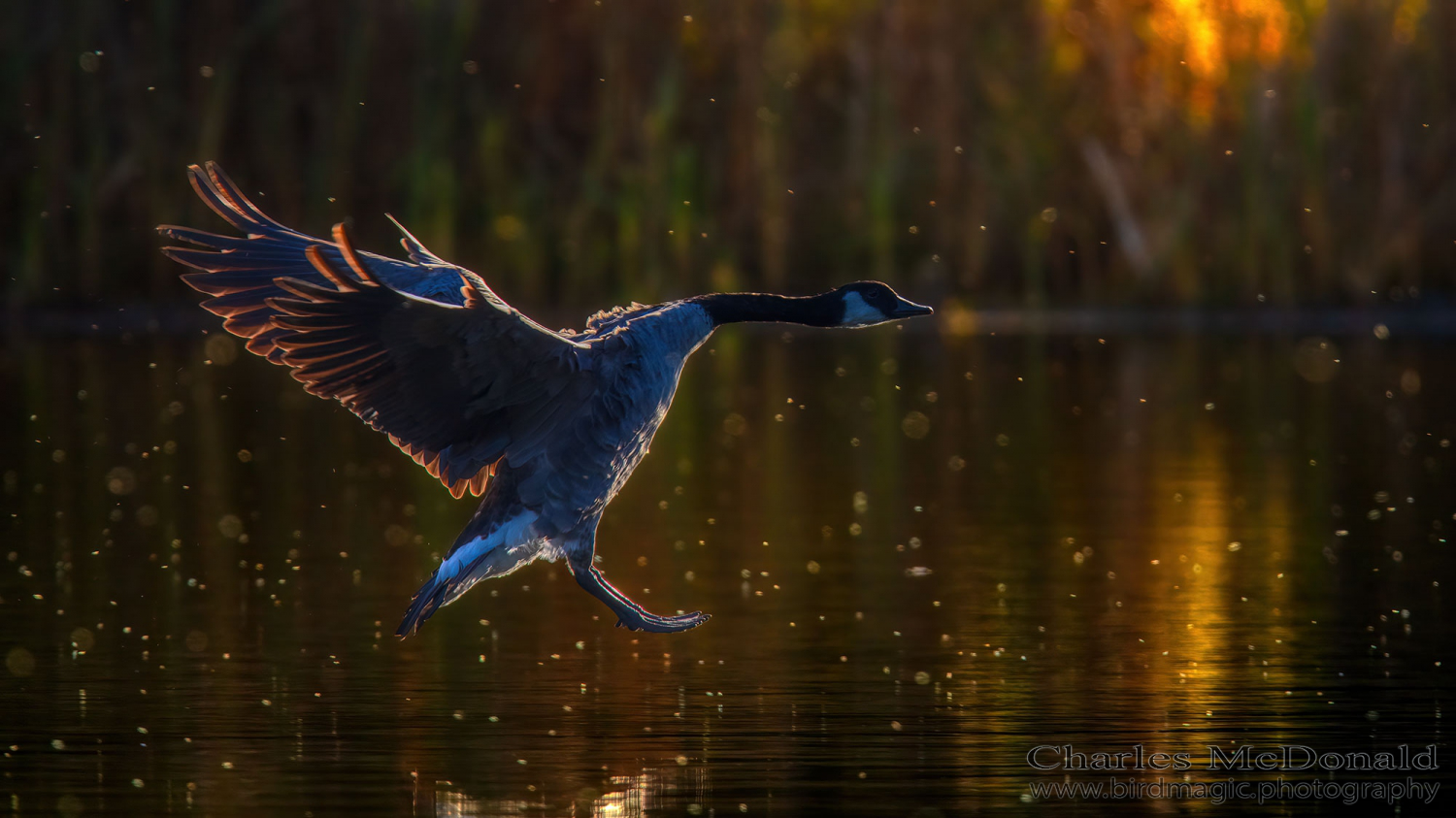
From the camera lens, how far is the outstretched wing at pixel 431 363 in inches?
304

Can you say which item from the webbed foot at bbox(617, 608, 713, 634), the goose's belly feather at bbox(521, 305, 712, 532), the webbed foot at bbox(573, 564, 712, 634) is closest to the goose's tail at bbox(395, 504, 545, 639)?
the goose's belly feather at bbox(521, 305, 712, 532)

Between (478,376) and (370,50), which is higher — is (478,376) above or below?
below

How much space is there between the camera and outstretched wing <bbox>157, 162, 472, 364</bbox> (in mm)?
9070

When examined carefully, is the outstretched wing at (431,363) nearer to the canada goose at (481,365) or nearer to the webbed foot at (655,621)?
the canada goose at (481,365)

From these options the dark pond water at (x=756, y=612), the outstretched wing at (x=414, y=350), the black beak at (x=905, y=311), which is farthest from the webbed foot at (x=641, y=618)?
the black beak at (x=905, y=311)

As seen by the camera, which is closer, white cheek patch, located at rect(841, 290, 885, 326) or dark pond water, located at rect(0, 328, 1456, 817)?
dark pond water, located at rect(0, 328, 1456, 817)

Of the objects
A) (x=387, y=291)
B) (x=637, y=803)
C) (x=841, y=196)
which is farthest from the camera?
(x=841, y=196)

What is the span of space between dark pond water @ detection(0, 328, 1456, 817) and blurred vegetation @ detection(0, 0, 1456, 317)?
4621 millimetres

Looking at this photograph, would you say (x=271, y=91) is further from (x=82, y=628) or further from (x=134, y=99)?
(x=82, y=628)

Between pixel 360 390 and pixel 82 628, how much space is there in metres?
2.27

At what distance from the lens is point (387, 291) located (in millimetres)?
7590

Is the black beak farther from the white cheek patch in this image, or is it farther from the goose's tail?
the goose's tail

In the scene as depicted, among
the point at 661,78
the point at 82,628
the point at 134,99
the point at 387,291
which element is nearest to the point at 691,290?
the point at 661,78

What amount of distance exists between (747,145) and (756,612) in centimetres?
1432
